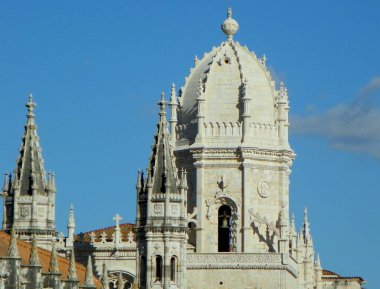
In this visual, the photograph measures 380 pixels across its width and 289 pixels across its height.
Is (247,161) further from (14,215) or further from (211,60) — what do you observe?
(14,215)

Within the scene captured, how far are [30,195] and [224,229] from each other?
595 inches

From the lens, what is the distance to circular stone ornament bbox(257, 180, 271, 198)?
147 metres

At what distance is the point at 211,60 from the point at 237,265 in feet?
43.5

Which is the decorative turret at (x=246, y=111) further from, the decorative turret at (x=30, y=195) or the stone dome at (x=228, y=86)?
the decorative turret at (x=30, y=195)

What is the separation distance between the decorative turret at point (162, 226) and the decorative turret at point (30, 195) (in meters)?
5.17

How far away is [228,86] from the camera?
484 feet

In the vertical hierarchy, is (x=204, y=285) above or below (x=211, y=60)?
below

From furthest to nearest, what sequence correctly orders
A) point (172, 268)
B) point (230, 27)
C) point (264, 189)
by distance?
1. point (230, 27)
2. point (264, 189)
3. point (172, 268)

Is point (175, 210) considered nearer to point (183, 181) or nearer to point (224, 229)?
point (183, 181)

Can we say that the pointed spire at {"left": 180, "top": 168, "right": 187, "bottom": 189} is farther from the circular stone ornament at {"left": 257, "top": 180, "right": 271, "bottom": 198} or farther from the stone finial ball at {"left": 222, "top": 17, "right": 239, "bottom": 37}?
the stone finial ball at {"left": 222, "top": 17, "right": 239, "bottom": 37}

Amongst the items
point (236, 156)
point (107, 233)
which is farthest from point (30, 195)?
point (107, 233)

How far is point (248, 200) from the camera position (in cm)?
14600

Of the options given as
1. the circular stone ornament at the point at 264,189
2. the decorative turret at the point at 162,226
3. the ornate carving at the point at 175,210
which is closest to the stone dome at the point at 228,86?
the circular stone ornament at the point at 264,189

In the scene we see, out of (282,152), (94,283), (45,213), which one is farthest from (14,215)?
(282,152)
